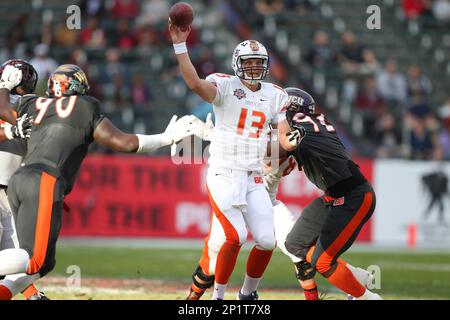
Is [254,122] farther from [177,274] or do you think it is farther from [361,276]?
[177,274]

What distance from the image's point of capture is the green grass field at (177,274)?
30.3 feet

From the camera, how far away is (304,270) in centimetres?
800

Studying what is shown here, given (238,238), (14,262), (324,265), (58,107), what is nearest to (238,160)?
(238,238)

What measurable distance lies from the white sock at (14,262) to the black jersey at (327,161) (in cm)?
255

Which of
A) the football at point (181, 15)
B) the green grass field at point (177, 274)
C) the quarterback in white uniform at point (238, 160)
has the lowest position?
the green grass field at point (177, 274)

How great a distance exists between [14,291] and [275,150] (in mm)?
2525

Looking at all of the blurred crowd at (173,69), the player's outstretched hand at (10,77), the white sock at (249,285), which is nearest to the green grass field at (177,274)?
the white sock at (249,285)

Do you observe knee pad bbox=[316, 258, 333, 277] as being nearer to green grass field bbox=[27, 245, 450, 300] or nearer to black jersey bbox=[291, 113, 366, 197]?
black jersey bbox=[291, 113, 366, 197]

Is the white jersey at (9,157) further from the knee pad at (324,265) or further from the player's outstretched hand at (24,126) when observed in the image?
the knee pad at (324,265)

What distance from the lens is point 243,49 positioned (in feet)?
25.3

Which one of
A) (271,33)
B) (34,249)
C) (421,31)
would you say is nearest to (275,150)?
(34,249)

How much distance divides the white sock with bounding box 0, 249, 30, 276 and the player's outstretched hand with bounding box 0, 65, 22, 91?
5.92ft

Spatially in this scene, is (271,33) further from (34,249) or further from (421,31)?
(34,249)

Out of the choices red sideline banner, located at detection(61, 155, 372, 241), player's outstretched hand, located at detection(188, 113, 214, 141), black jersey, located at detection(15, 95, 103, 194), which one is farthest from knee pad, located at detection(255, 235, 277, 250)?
red sideline banner, located at detection(61, 155, 372, 241)
